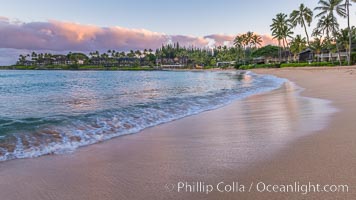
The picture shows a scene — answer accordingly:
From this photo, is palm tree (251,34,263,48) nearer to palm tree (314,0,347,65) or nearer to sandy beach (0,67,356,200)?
palm tree (314,0,347,65)

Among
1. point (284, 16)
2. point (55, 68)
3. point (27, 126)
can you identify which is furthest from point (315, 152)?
point (55, 68)

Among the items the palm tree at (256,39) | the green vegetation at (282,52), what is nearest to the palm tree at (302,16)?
the green vegetation at (282,52)

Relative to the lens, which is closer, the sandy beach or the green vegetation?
the sandy beach

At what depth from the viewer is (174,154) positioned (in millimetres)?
4707

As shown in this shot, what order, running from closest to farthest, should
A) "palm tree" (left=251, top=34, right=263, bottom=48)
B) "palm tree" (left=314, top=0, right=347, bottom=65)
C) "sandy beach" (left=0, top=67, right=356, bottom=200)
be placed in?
1. "sandy beach" (left=0, top=67, right=356, bottom=200)
2. "palm tree" (left=314, top=0, right=347, bottom=65)
3. "palm tree" (left=251, top=34, right=263, bottom=48)

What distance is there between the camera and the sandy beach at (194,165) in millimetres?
3199

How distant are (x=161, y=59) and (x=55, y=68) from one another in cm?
7071

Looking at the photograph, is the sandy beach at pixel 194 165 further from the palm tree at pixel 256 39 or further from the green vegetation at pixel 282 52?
the palm tree at pixel 256 39

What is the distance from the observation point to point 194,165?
13.4 ft

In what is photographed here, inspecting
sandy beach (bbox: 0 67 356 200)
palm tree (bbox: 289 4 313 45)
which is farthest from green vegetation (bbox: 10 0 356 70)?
sandy beach (bbox: 0 67 356 200)

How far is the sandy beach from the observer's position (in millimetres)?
3199

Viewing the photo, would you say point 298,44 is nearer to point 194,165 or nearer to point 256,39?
point 256,39

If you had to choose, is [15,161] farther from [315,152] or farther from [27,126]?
[315,152]

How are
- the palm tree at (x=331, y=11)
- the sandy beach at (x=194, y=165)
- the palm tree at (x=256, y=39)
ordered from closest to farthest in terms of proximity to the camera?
1. the sandy beach at (x=194, y=165)
2. the palm tree at (x=331, y=11)
3. the palm tree at (x=256, y=39)
